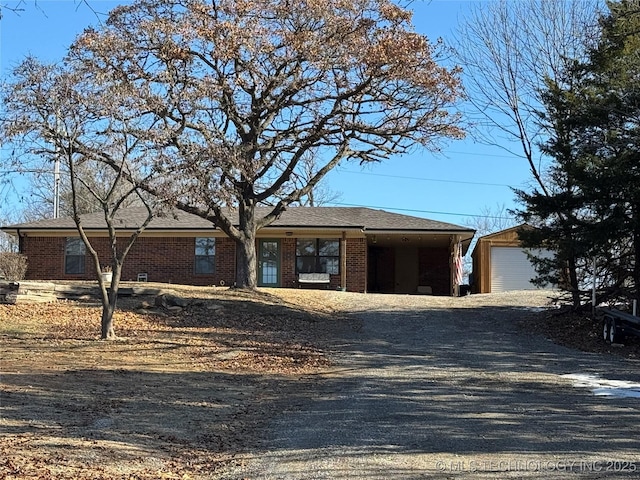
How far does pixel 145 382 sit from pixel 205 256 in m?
18.5

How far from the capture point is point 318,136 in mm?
19094

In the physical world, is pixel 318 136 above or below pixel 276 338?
above

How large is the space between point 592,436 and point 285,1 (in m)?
13.3

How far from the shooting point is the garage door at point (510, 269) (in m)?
29.2

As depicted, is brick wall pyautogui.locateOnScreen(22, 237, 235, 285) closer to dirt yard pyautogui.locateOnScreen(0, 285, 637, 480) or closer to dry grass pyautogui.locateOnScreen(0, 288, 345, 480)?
dirt yard pyautogui.locateOnScreen(0, 285, 637, 480)

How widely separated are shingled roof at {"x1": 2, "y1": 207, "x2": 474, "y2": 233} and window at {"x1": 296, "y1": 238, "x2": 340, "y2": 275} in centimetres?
87

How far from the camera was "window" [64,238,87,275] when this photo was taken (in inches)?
1123

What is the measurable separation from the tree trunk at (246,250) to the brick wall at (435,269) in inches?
Answer: 566

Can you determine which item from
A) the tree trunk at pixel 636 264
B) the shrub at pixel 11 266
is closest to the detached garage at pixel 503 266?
the tree trunk at pixel 636 264

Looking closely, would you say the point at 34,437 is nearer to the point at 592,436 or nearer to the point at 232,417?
the point at 232,417

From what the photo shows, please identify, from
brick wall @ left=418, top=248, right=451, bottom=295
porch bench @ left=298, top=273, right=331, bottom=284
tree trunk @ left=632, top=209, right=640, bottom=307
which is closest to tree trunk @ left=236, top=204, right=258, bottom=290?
porch bench @ left=298, top=273, right=331, bottom=284

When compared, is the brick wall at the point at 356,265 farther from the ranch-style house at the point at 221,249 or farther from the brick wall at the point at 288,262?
the brick wall at the point at 288,262

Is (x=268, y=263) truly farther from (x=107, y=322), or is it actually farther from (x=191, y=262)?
(x=107, y=322)

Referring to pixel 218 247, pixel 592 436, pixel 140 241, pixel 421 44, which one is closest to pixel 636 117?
pixel 421 44
